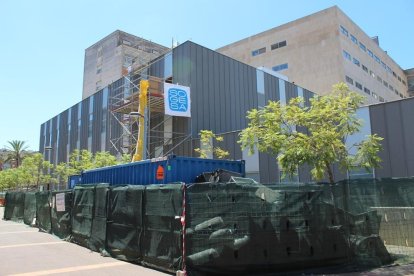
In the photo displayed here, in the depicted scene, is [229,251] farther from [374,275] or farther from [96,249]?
[96,249]

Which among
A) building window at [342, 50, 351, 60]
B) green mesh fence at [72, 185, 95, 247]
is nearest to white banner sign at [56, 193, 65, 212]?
green mesh fence at [72, 185, 95, 247]

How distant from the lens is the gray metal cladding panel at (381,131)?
18.4 metres

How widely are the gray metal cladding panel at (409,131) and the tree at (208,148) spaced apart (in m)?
10.1

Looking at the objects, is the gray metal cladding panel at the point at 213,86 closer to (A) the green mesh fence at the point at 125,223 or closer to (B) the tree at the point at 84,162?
(B) the tree at the point at 84,162

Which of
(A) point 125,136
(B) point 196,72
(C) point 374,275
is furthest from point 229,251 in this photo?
(A) point 125,136

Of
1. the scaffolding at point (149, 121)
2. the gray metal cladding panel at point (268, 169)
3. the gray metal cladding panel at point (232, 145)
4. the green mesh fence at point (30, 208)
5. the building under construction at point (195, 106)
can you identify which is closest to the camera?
the green mesh fence at point (30, 208)

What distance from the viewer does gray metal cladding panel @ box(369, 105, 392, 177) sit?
726 inches

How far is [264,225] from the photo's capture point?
8.67m

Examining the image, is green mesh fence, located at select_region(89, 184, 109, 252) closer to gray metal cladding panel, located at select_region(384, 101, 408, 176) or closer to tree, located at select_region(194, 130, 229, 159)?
tree, located at select_region(194, 130, 229, 159)

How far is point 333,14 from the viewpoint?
191 ft

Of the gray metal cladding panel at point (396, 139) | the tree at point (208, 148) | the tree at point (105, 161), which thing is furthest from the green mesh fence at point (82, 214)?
the tree at point (105, 161)

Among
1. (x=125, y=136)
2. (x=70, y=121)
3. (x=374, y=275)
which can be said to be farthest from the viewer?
(x=70, y=121)

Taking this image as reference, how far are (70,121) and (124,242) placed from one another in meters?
40.6

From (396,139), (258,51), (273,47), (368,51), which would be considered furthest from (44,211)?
(368,51)
